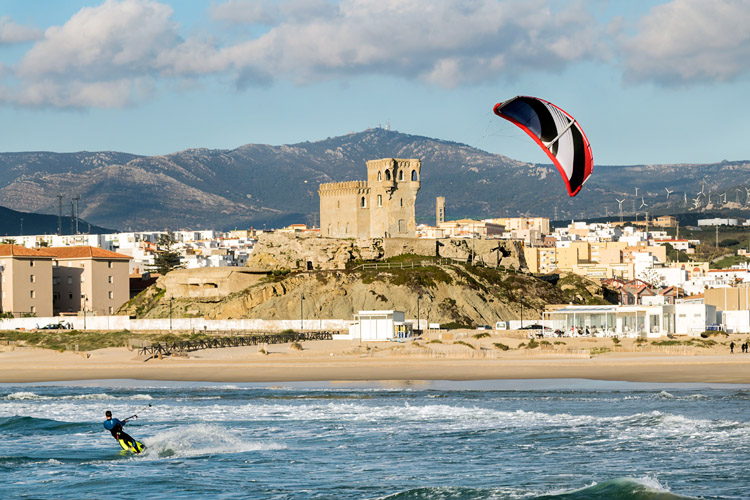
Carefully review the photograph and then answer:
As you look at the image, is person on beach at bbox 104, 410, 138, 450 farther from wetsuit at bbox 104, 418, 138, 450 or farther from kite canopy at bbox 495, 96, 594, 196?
kite canopy at bbox 495, 96, 594, 196

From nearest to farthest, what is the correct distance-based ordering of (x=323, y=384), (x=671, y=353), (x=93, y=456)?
1. (x=93, y=456)
2. (x=323, y=384)
3. (x=671, y=353)

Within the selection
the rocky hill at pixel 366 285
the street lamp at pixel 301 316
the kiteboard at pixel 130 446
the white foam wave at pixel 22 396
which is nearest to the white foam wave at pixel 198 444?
the kiteboard at pixel 130 446

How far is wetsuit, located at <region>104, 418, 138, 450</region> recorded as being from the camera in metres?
29.0

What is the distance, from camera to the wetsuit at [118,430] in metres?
29.0

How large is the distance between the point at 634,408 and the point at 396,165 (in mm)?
71922

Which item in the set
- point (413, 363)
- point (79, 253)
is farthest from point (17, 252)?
point (413, 363)

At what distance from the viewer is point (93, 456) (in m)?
29.1

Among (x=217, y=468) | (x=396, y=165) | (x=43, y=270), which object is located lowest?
(x=217, y=468)

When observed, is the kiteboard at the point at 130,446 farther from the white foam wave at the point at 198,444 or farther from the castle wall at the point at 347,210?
the castle wall at the point at 347,210

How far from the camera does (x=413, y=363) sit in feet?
176

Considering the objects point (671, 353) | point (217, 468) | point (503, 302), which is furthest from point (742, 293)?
point (217, 468)

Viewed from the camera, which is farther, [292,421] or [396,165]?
[396,165]

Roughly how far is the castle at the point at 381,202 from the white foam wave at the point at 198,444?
72.9m

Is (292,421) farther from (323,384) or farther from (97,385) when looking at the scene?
(97,385)
